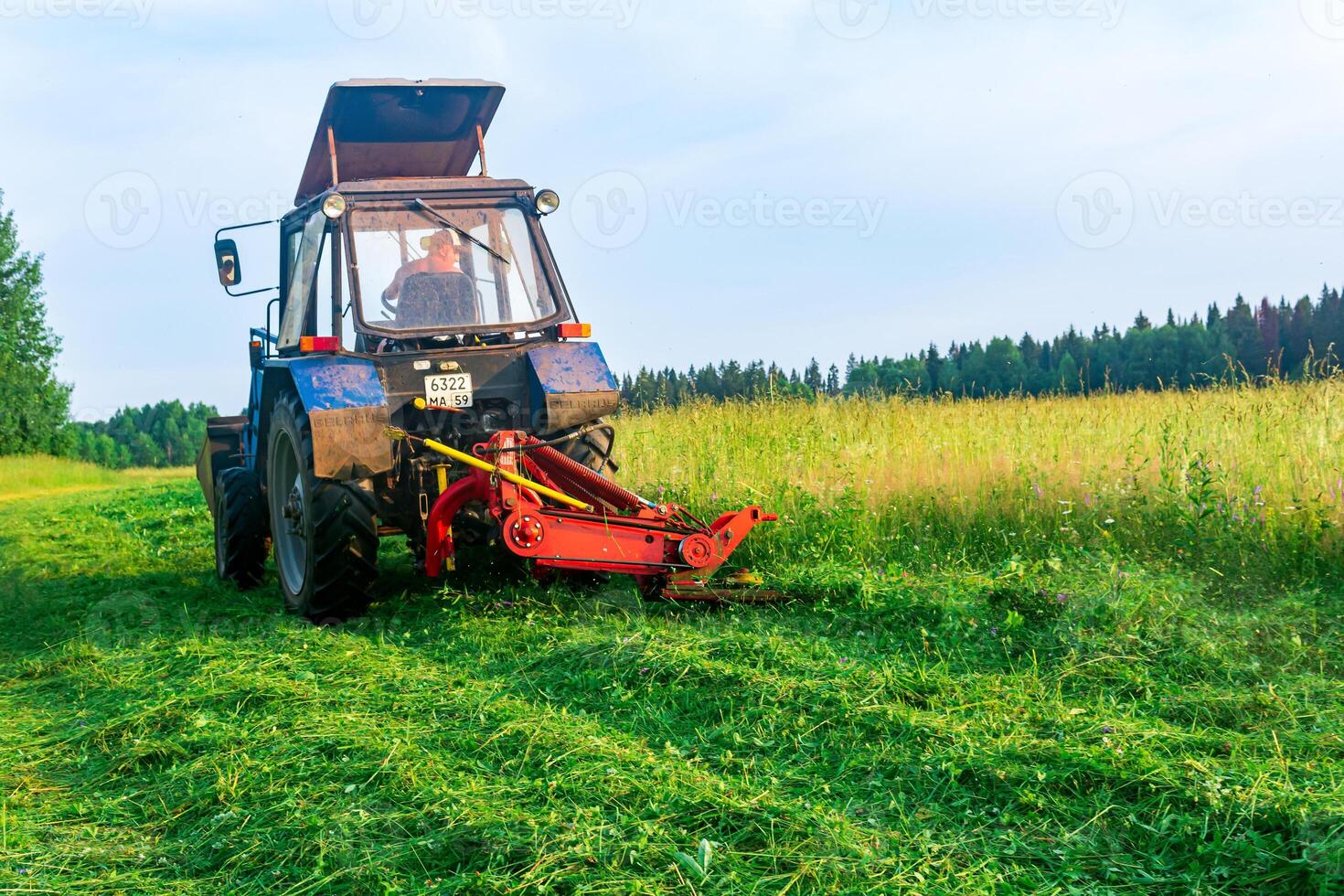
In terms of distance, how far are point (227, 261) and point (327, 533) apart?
2641mm

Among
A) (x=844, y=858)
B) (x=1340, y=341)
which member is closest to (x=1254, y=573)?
(x=844, y=858)

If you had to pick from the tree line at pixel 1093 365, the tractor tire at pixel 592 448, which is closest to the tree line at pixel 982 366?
the tree line at pixel 1093 365

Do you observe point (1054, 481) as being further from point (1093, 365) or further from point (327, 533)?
point (1093, 365)

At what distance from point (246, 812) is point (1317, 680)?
3823 millimetres

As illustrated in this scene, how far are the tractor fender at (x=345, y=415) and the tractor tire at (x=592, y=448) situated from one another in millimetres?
1110

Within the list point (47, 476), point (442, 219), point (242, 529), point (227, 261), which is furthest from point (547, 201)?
point (47, 476)

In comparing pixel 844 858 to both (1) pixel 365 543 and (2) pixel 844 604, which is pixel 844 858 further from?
(1) pixel 365 543

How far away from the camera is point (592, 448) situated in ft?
21.7

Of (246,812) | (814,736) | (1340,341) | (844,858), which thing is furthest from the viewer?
(1340,341)

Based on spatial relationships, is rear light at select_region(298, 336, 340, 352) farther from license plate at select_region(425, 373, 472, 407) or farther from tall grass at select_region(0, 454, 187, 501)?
tall grass at select_region(0, 454, 187, 501)

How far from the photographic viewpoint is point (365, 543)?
232 inches

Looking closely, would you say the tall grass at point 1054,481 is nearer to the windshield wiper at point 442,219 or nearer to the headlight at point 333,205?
the windshield wiper at point 442,219

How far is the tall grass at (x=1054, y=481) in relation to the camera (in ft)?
20.5

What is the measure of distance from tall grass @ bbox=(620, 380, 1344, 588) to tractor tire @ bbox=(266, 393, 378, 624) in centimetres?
260
